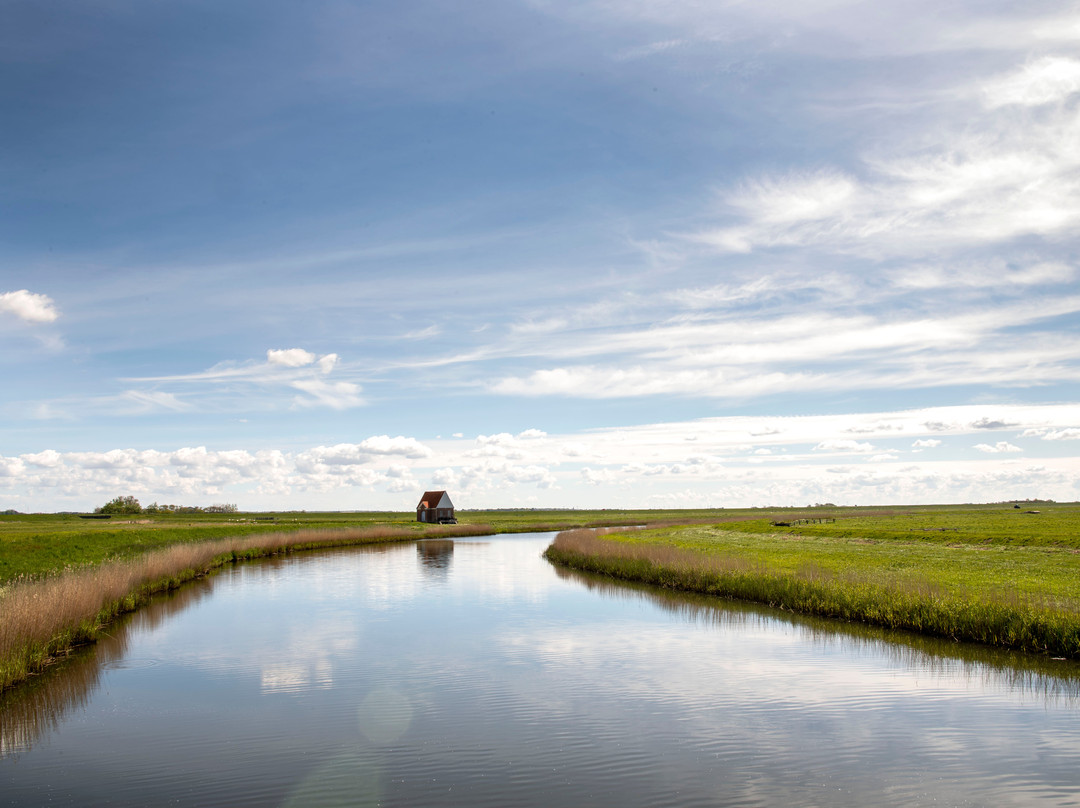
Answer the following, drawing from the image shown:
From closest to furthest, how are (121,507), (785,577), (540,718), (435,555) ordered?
(540,718) < (785,577) < (435,555) < (121,507)

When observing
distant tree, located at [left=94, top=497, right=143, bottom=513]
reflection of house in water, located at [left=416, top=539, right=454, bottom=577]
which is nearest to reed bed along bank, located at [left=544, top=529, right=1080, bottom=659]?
reflection of house in water, located at [left=416, top=539, right=454, bottom=577]

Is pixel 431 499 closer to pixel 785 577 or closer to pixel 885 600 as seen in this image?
pixel 785 577

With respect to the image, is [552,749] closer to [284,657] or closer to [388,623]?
[284,657]

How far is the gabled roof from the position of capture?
120312 mm

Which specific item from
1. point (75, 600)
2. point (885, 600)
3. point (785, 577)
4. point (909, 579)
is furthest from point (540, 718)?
point (785, 577)

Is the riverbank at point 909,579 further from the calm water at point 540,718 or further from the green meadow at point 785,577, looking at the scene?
the calm water at point 540,718

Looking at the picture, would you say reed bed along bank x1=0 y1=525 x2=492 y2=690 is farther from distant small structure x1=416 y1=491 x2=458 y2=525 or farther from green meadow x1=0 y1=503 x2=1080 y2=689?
distant small structure x1=416 y1=491 x2=458 y2=525

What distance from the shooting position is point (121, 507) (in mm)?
159750

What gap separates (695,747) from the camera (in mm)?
11969

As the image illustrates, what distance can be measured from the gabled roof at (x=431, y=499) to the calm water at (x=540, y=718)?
9548 centimetres

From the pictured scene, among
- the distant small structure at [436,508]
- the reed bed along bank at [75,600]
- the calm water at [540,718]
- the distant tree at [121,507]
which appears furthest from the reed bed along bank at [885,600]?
the distant tree at [121,507]

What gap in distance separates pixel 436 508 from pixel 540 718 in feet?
355

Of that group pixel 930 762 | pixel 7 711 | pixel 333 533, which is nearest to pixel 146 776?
pixel 7 711

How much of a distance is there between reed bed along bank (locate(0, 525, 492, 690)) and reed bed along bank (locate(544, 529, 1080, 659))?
24052mm
